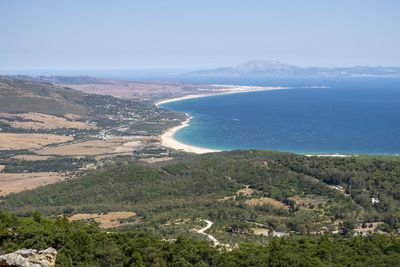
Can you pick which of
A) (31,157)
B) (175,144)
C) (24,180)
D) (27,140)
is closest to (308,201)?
(24,180)

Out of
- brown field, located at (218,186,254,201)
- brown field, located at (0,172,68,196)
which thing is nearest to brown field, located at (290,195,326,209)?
brown field, located at (218,186,254,201)

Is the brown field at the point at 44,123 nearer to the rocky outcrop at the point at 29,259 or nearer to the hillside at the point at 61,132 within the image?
the hillside at the point at 61,132

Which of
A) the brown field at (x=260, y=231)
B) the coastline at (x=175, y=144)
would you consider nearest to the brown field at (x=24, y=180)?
the coastline at (x=175, y=144)

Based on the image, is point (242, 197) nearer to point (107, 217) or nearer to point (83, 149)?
point (107, 217)

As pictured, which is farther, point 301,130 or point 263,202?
point 301,130

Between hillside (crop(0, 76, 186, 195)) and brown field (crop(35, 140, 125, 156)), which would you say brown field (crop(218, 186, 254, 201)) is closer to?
hillside (crop(0, 76, 186, 195))

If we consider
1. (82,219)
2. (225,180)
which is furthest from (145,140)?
(82,219)
